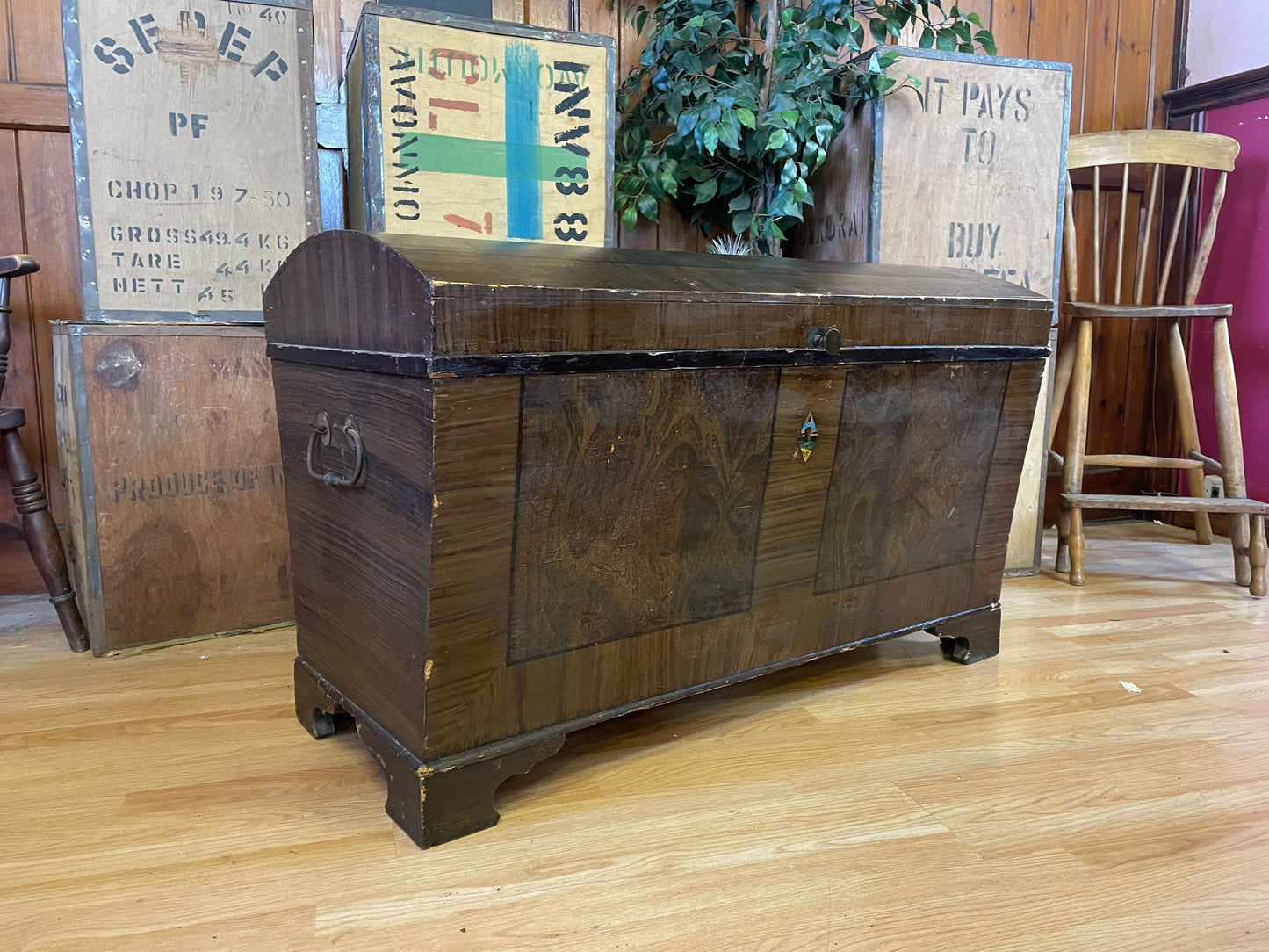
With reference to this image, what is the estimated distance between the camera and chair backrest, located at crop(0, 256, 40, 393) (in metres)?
1.79

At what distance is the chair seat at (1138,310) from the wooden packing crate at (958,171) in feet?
0.47

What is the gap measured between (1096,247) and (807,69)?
0.96 metres

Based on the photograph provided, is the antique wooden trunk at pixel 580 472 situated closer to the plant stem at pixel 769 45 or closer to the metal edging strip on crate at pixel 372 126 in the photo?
the metal edging strip on crate at pixel 372 126

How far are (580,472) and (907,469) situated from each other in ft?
2.21

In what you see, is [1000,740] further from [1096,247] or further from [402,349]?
[1096,247]

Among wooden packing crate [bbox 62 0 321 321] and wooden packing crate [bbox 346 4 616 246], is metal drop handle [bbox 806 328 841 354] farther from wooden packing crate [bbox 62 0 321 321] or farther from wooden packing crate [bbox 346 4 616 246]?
wooden packing crate [bbox 62 0 321 321]

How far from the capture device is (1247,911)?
42.8 inches

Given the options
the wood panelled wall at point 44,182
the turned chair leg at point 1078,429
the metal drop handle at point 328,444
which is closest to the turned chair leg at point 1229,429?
the turned chair leg at point 1078,429

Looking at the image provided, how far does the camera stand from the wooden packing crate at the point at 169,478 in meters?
1.85

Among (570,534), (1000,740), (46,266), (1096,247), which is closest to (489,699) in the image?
(570,534)

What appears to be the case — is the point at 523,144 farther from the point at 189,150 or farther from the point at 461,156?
the point at 189,150

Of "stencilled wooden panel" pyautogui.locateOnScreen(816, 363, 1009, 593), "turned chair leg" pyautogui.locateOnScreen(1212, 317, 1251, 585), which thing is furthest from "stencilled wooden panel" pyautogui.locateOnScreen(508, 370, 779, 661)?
"turned chair leg" pyautogui.locateOnScreen(1212, 317, 1251, 585)

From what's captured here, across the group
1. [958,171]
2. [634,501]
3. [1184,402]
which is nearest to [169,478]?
[634,501]

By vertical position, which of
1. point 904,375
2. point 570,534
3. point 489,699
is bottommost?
point 489,699
